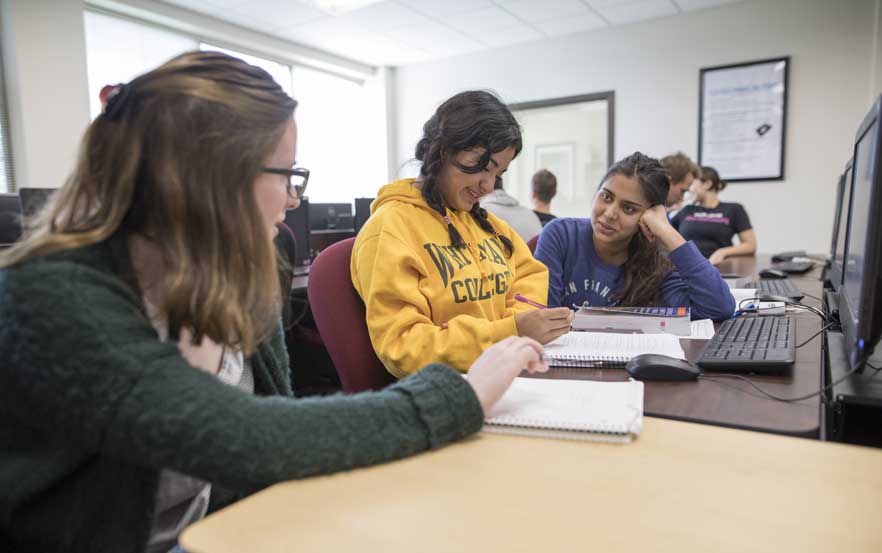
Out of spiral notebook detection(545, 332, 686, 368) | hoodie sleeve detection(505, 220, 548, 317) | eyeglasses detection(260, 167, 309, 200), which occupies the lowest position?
spiral notebook detection(545, 332, 686, 368)

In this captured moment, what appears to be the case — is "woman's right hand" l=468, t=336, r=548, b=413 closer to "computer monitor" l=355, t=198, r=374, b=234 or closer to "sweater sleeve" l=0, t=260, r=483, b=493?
"sweater sleeve" l=0, t=260, r=483, b=493

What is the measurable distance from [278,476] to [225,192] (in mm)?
318

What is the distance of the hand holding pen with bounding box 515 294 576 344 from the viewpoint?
3.69 ft

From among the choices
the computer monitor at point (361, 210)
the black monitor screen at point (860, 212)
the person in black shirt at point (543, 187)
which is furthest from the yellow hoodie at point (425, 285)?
the person in black shirt at point (543, 187)

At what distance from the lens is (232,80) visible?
0.66 m

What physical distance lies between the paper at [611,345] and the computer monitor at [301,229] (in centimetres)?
240

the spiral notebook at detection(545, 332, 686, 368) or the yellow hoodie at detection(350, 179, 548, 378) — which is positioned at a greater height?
the yellow hoodie at detection(350, 179, 548, 378)

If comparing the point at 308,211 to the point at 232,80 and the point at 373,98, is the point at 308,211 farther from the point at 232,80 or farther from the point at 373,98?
the point at 373,98

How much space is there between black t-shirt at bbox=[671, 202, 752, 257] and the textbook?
265 cm

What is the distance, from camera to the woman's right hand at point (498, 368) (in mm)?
Result: 730

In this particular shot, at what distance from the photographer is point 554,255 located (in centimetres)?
180

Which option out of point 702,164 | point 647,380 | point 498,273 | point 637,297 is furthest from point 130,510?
point 702,164

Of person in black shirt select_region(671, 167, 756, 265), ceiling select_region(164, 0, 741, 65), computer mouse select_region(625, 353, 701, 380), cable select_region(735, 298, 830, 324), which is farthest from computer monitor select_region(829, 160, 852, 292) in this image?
ceiling select_region(164, 0, 741, 65)

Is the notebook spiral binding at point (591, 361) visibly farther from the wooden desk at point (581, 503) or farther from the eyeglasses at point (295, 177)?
the eyeglasses at point (295, 177)
